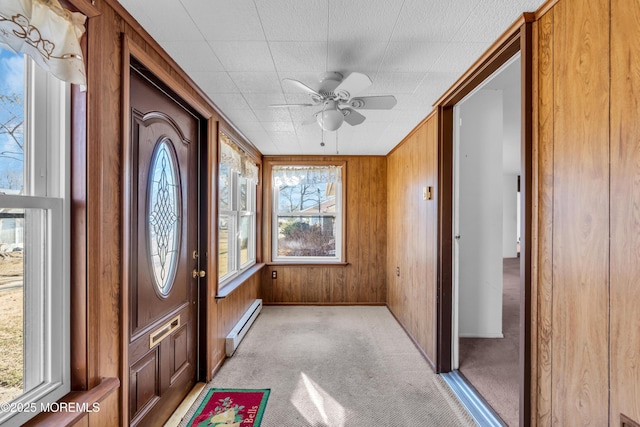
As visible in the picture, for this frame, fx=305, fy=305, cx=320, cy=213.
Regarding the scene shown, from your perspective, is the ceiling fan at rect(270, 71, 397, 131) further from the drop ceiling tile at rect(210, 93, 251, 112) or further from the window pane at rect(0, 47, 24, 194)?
the window pane at rect(0, 47, 24, 194)

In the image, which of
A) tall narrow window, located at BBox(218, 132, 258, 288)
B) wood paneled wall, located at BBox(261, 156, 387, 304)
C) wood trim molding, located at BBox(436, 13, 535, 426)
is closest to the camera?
wood trim molding, located at BBox(436, 13, 535, 426)

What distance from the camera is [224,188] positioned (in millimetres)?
3324

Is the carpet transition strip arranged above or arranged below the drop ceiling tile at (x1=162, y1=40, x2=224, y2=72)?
below

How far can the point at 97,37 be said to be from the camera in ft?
4.31

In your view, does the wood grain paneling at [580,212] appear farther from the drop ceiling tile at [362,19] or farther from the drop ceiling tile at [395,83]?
the drop ceiling tile at [395,83]

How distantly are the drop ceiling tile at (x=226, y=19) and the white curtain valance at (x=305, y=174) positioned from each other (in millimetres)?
3091

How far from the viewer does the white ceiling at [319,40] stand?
1.40m

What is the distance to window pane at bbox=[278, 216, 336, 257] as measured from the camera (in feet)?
15.9

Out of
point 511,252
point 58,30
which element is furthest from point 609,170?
point 511,252

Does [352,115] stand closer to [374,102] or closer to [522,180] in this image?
[374,102]

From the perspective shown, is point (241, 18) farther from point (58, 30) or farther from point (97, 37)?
point (58, 30)

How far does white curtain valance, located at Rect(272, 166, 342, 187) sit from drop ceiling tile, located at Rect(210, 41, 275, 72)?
2745 millimetres

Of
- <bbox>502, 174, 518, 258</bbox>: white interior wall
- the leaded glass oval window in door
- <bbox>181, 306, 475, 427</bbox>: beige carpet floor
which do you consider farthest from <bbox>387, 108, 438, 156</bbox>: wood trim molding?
<bbox>502, 174, 518, 258</bbox>: white interior wall

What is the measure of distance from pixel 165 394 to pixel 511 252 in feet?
31.1
